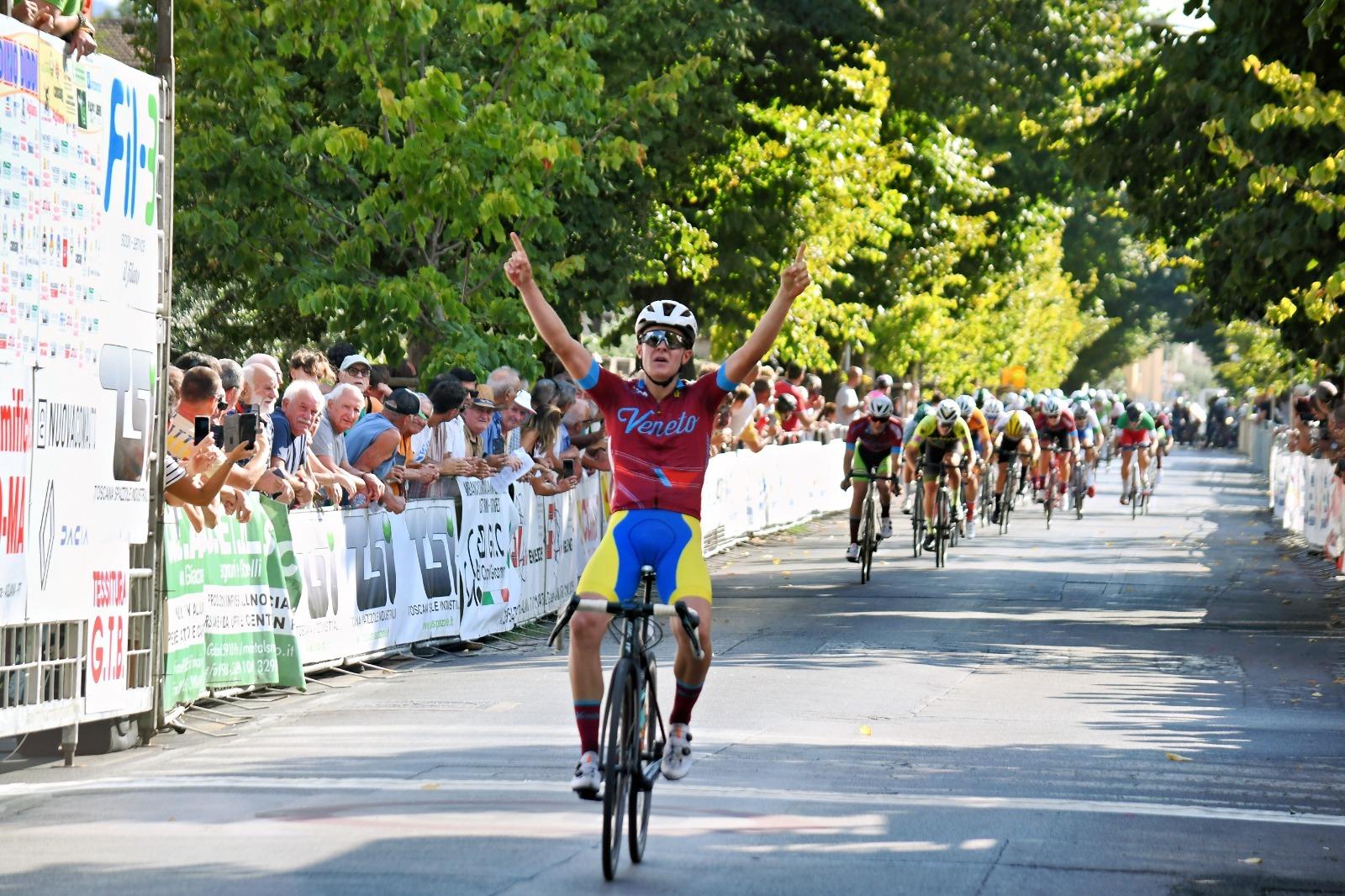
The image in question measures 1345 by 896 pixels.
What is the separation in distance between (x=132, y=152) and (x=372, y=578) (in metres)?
4.22

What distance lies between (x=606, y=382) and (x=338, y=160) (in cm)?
1268

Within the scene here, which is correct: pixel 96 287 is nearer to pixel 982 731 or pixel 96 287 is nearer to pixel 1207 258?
pixel 982 731

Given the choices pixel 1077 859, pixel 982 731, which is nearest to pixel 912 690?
pixel 982 731

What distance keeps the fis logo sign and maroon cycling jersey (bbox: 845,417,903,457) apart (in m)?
12.4

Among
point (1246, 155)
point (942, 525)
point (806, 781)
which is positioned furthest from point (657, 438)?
point (942, 525)

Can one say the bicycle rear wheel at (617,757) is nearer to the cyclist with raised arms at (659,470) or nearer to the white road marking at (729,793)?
the cyclist with raised arms at (659,470)

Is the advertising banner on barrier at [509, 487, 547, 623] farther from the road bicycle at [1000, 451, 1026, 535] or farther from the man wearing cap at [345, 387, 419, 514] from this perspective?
the road bicycle at [1000, 451, 1026, 535]

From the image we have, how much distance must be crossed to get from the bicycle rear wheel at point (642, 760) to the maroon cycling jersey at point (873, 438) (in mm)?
14430

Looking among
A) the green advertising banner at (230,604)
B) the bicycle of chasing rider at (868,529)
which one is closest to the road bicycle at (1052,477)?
the bicycle of chasing rider at (868,529)

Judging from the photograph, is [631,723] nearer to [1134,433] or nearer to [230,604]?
[230,604]

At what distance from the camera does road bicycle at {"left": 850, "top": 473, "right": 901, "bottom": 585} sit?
22.2 meters

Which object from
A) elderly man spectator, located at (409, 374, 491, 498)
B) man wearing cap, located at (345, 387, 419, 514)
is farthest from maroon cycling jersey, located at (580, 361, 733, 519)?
elderly man spectator, located at (409, 374, 491, 498)

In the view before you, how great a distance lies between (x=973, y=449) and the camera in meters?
28.1

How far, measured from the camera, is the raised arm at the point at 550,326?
8906 millimetres
